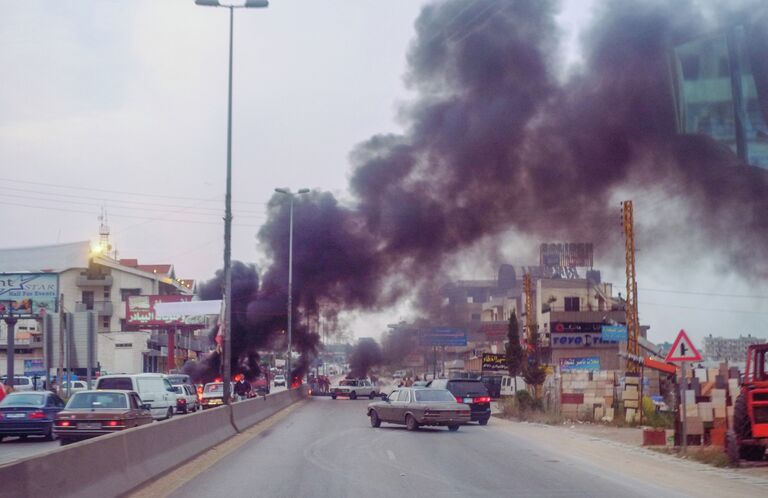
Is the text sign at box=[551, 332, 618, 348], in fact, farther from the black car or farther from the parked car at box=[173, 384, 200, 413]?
the black car

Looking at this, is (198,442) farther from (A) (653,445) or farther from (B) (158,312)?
(B) (158,312)

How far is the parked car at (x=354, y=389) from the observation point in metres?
60.5

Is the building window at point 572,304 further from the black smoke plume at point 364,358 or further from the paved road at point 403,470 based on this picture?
the paved road at point 403,470

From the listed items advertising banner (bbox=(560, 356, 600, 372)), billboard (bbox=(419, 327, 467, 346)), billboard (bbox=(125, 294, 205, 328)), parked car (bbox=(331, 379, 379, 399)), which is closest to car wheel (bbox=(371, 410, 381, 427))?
parked car (bbox=(331, 379, 379, 399))

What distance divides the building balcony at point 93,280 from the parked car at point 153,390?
136ft

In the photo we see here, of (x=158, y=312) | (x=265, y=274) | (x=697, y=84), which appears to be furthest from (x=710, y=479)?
(x=158, y=312)

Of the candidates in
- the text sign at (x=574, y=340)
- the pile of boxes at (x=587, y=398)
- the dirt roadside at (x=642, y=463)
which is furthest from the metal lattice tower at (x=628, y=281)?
the text sign at (x=574, y=340)

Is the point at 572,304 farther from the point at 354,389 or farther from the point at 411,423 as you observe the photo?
the point at 411,423

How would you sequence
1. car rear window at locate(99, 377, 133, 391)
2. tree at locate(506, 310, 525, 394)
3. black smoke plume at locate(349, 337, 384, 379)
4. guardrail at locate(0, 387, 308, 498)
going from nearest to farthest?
guardrail at locate(0, 387, 308, 498), car rear window at locate(99, 377, 133, 391), tree at locate(506, 310, 525, 394), black smoke plume at locate(349, 337, 384, 379)

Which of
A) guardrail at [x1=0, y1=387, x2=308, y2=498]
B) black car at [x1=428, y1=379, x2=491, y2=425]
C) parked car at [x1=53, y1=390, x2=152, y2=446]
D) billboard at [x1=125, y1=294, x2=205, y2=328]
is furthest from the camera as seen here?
billboard at [x1=125, y1=294, x2=205, y2=328]

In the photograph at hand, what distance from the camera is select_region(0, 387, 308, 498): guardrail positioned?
8.62 meters

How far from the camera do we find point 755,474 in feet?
49.9

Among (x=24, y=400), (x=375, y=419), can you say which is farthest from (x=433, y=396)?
(x=24, y=400)

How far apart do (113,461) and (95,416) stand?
26.8ft
